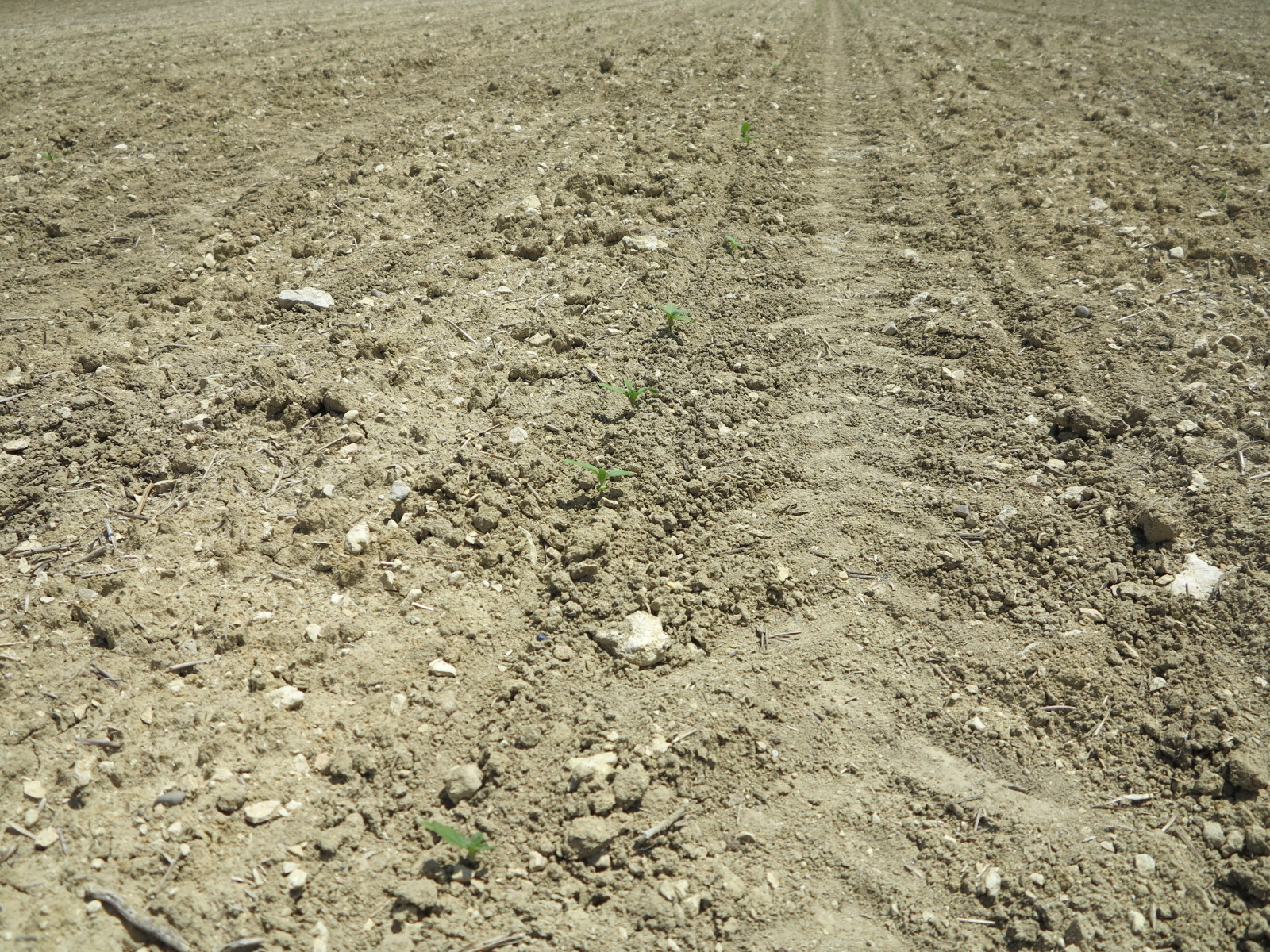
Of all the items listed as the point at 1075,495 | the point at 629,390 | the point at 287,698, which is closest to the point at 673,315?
the point at 629,390

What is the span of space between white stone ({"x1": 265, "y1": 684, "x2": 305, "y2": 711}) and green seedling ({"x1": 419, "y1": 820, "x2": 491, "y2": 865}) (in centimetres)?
63

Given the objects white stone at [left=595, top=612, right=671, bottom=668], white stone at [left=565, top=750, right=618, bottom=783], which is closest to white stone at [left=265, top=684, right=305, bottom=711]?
white stone at [left=565, top=750, right=618, bottom=783]

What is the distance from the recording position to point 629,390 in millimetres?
3756

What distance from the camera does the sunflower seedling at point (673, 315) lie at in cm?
421

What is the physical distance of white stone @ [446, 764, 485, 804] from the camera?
93.0 inches

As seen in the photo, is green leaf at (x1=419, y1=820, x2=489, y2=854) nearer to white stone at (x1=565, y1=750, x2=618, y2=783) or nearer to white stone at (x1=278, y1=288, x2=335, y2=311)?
white stone at (x1=565, y1=750, x2=618, y2=783)

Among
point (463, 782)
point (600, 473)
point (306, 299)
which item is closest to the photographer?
point (463, 782)

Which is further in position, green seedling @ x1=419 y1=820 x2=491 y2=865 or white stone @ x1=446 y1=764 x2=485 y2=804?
white stone @ x1=446 y1=764 x2=485 y2=804

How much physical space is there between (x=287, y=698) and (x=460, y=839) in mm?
819

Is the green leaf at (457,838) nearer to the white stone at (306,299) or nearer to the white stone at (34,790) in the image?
the white stone at (34,790)

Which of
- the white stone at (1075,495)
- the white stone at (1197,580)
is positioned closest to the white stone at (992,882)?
the white stone at (1197,580)

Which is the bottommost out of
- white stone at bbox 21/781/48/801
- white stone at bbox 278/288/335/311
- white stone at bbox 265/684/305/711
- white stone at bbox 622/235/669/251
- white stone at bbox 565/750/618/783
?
white stone at bbox 565/750/618/783

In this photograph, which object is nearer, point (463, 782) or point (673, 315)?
point (463, 782)

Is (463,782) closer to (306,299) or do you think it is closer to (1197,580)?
(1197,580)
